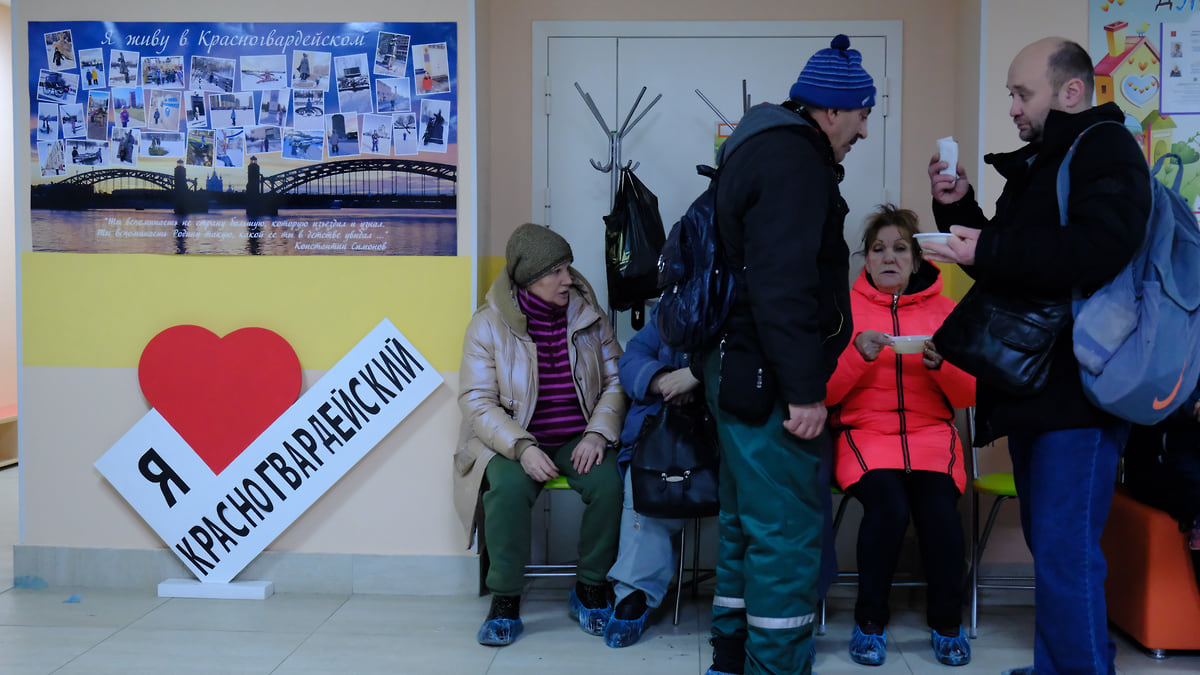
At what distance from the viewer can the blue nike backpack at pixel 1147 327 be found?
1837 mm

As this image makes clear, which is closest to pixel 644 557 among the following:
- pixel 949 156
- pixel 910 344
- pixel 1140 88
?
pixel 910 344

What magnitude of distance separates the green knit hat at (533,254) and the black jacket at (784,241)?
1100 millimetres

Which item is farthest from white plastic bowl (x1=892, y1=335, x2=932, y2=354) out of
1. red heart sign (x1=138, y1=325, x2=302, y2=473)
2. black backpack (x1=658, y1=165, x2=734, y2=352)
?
red heart sign (x1=138, y1=325, x2=302, y2=473)

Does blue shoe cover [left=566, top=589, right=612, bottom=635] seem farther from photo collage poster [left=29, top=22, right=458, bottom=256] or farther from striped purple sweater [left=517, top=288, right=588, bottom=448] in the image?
photo collage poster [left=29, top=22, right=458, bottom=256]

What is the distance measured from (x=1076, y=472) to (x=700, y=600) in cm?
150

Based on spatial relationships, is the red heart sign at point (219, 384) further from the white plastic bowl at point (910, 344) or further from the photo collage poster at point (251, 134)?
the white plastic bowl at point (910, 344)

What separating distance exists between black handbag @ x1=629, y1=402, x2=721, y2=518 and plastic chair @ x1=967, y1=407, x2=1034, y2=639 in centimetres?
82

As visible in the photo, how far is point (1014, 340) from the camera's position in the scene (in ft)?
6.32

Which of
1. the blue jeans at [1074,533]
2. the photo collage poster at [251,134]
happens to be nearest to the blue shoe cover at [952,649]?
the blue jeans at [1074,533]

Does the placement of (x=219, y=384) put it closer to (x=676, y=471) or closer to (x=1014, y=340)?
(x=676, y=471)

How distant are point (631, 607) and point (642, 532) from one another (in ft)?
0.72

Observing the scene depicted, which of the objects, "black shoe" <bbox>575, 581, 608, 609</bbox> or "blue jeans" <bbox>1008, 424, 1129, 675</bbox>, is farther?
"black shoe" <bbox>575, 581, 608, 609</bbox>

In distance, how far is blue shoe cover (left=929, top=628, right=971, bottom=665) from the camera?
101 inches

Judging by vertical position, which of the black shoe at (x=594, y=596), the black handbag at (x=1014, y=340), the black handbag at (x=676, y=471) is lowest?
the black shoe at (x=594, y=596)
